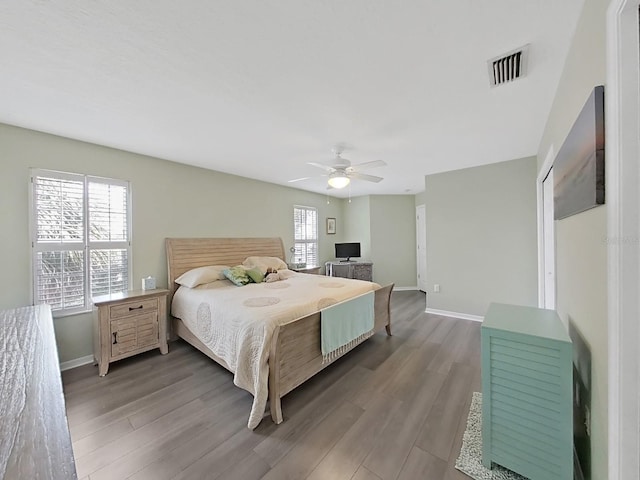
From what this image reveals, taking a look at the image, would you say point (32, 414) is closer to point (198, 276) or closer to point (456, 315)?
point (198, 276)

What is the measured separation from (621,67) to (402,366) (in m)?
2.69

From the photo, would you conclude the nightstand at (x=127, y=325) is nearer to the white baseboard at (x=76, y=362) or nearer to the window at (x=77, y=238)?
the white baseboard at (x=76, y=362)

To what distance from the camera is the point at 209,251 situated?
12.6ft

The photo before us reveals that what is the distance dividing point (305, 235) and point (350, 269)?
1344mm

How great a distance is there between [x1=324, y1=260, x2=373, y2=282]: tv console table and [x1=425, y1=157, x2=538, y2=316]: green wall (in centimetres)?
175

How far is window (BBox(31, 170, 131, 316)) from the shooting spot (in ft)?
8.37

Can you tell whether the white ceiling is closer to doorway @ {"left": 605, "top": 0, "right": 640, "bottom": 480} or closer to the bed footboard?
doorway @ {"left": 605, "top": 0, "right": 640, "bottom": 480}

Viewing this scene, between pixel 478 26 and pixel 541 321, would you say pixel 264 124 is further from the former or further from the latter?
pixel 541 321

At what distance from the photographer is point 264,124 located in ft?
7.97

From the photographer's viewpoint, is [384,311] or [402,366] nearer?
[402,366]

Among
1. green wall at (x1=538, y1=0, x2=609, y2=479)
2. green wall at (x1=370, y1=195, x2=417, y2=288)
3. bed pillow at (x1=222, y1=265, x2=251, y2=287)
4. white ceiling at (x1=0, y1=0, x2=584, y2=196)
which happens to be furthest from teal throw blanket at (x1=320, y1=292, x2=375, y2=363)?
green wall at (x1=370, y1=195, x2=417, y2=288)

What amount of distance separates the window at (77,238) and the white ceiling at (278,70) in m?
0.56

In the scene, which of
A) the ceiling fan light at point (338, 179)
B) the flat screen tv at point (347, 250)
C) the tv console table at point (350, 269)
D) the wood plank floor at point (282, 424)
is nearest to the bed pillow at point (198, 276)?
the wood plank floor at point (282, 424)

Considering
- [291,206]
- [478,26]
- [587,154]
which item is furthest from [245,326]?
[291,206]
